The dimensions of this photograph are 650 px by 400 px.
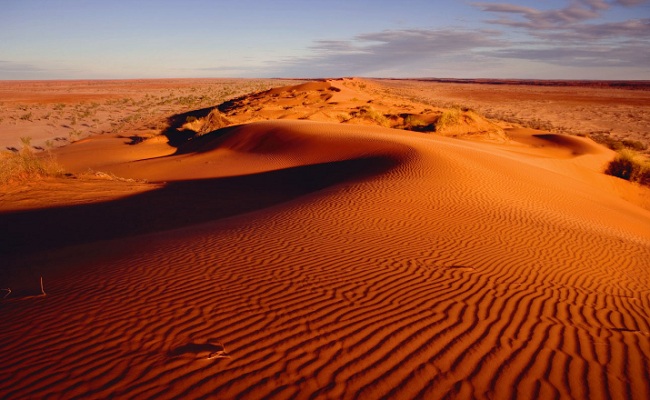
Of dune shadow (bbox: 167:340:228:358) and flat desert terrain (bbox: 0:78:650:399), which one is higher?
dune shadow (bbox: 167:340:228:358)

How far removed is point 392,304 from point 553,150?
21.9 metres

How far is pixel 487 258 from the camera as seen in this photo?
648 centimetres

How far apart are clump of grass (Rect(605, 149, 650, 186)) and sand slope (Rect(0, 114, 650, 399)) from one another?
1039 centimetres

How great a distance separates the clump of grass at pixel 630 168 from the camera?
18750mm

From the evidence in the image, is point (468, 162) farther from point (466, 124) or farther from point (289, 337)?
point (466, 124)

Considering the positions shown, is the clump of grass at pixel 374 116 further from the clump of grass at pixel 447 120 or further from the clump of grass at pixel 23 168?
the clump of grass at pixel 23 168

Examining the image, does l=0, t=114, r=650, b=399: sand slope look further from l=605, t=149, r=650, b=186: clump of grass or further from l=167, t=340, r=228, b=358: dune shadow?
l=605, t=149, r=650, b=186: clump of grass

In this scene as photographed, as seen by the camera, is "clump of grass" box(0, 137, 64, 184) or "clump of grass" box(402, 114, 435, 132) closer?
"clump of grass" box(0, 137, 64, 184)

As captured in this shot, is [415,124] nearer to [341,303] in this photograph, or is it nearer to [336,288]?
[336,288]

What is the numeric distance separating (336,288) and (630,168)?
19.3 m

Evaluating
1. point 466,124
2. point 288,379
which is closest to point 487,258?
point 288,379

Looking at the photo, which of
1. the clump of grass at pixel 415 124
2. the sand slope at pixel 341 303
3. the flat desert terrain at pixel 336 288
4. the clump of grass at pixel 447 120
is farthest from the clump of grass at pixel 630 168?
the sand slope at pixel 341 303

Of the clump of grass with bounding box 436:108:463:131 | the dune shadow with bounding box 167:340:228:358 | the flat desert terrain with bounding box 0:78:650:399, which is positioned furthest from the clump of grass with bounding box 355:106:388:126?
the dune shadow with bounding box 167:340:228:358

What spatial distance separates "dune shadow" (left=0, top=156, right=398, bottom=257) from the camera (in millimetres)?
9367
